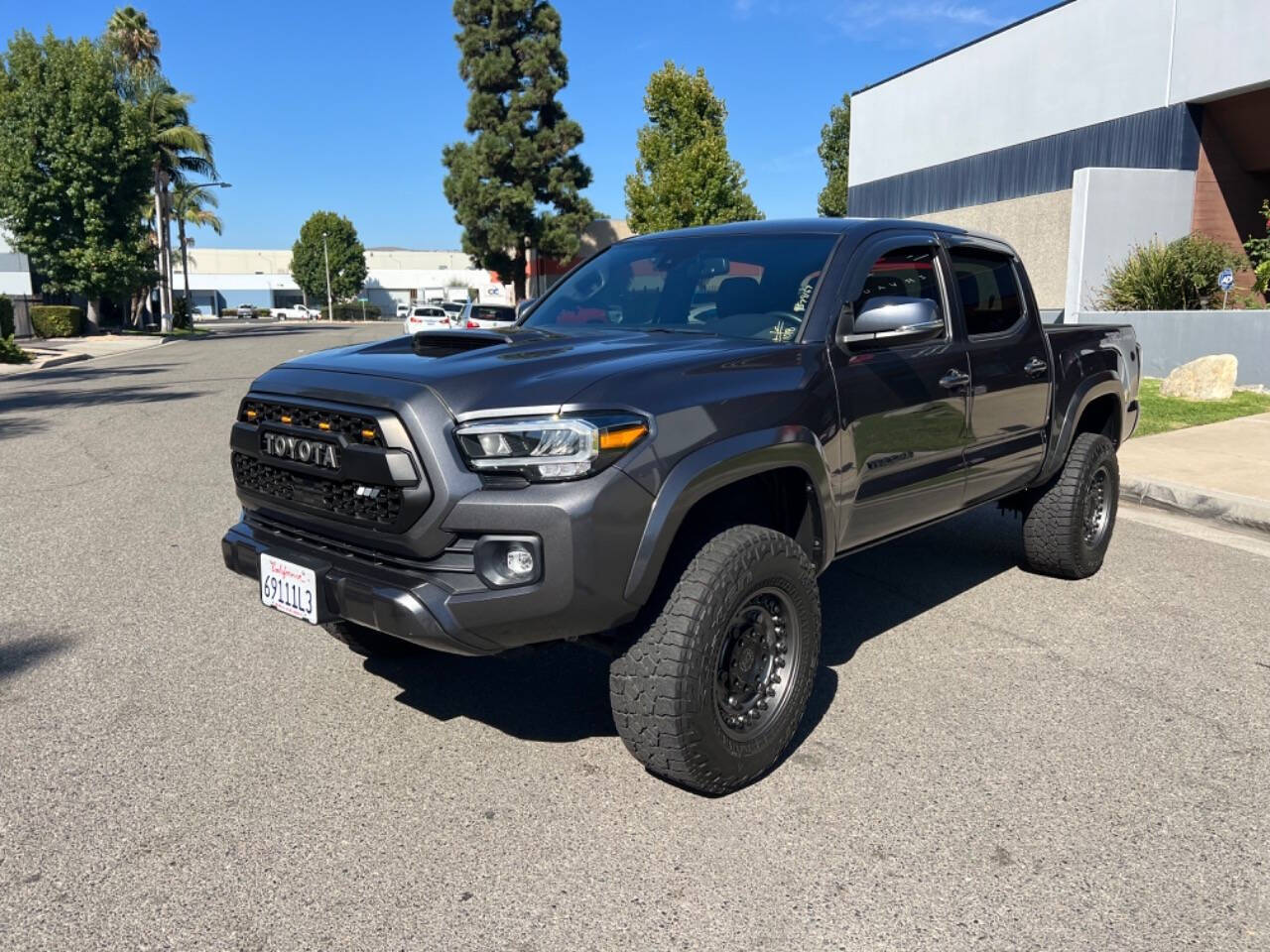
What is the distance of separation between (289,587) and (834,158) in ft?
186

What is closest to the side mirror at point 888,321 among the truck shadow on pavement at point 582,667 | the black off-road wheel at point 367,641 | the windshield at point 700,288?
the windshield at point 700,288

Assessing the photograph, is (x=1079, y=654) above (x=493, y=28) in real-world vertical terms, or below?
below

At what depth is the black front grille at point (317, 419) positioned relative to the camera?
116 inches

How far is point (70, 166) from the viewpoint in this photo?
34.1 metres

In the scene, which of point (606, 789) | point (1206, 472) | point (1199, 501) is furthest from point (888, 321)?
point (1206, 472)

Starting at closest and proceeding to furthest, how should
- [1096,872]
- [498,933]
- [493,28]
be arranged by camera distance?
[498,933] < [1096,872] < [493,28]

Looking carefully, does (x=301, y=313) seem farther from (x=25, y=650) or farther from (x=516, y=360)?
(x=516, y=360)

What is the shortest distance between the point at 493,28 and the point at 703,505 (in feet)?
152

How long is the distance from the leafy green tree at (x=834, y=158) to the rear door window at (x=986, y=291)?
50437 millimetres

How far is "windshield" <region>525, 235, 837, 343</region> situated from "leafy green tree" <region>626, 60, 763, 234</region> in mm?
26259

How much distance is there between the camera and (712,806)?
3.11 m

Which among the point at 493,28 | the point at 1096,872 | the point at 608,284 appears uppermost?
the point at 493,28

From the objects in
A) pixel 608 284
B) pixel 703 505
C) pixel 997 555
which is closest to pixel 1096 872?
pixel 703 505

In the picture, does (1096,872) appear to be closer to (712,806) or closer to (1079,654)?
(712,806)
